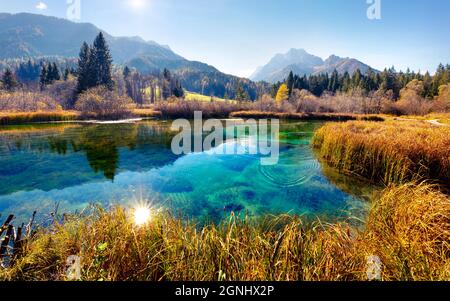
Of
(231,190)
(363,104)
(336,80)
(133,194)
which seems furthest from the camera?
(336,80)

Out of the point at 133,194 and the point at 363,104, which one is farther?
the point at 363,104

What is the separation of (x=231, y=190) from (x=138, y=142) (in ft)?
44.7

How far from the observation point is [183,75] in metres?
186

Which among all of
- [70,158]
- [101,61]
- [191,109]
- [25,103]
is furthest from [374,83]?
[25,103]

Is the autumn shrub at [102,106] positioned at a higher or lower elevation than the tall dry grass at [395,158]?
higher

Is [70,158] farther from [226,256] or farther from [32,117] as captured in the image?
[32,117]

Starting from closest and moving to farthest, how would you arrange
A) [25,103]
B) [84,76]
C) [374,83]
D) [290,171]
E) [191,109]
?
[290,171] → [25,103] → [191,109] → [84,76] → [374,83]

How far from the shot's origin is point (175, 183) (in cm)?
1034

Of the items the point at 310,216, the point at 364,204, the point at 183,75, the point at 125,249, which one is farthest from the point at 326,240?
the point at 183,75

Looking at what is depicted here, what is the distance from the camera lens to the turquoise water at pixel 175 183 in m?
7.71

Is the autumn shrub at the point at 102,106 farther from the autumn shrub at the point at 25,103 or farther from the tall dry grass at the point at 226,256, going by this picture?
the tall dry grass at the point at 226,256

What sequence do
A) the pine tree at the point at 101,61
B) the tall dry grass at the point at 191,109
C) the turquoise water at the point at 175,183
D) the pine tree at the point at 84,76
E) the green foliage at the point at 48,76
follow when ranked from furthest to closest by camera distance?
the green foliage at the point at 48,76, the pine tree at the point at 101,61, the pine tree at the point at 84,76, the tall dry grass at the point at 191,109, the turquoise water at the point at 175,183

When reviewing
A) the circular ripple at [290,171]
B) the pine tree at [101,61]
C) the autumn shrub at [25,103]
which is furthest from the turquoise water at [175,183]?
the pine tree at [101,61]

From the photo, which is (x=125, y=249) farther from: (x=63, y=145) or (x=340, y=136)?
(x=63, y=145)
